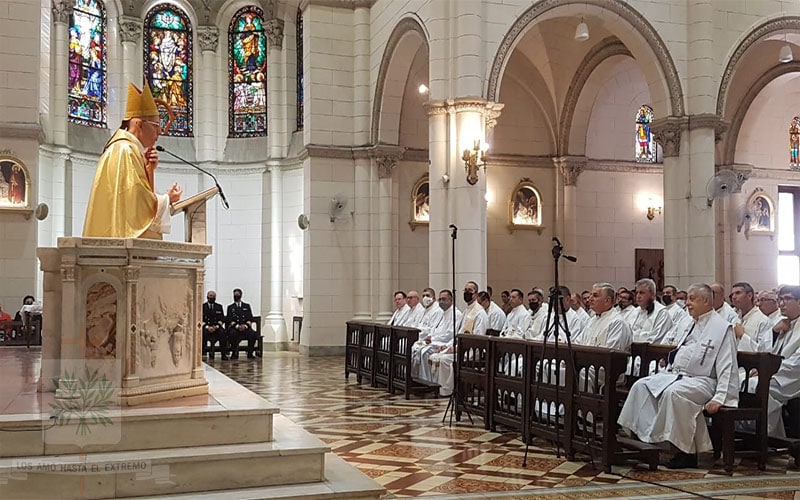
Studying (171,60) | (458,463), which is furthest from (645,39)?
(171,60)

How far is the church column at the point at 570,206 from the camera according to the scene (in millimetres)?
18500

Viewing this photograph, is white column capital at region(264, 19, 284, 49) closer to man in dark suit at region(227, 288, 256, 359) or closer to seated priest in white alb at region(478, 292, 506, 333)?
man in dark suit at region(227, 288, 256, 359)

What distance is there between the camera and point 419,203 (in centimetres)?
1809

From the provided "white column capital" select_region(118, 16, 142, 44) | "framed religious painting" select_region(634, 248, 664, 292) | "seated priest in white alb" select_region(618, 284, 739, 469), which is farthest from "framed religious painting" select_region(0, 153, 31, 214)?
"seated priest in white alb" select_region(618, 284, 739, 469)

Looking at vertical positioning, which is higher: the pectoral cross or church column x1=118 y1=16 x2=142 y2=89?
church column x1=118 y1=16 x2=142 y2=89

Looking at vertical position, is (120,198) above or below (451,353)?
above

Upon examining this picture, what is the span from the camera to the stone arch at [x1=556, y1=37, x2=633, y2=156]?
17.4 metres

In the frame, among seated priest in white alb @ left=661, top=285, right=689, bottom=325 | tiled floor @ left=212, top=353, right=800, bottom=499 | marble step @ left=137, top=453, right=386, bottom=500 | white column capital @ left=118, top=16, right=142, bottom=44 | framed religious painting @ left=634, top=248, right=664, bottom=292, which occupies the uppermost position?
white column capital @ left=118, top=16, right=142, bottom=44

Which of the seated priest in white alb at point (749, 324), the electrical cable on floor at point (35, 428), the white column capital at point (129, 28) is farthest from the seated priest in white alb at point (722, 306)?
the white column capital at point (129, 28)

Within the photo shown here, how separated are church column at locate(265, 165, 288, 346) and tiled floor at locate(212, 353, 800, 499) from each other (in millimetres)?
10303

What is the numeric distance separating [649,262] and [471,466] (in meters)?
13.8

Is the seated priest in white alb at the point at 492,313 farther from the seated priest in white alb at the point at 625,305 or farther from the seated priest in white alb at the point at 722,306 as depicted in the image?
the seated priest in white alb at the point at 722,306

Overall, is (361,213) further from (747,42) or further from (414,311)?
(747,42)

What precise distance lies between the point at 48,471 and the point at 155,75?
1698 cm
